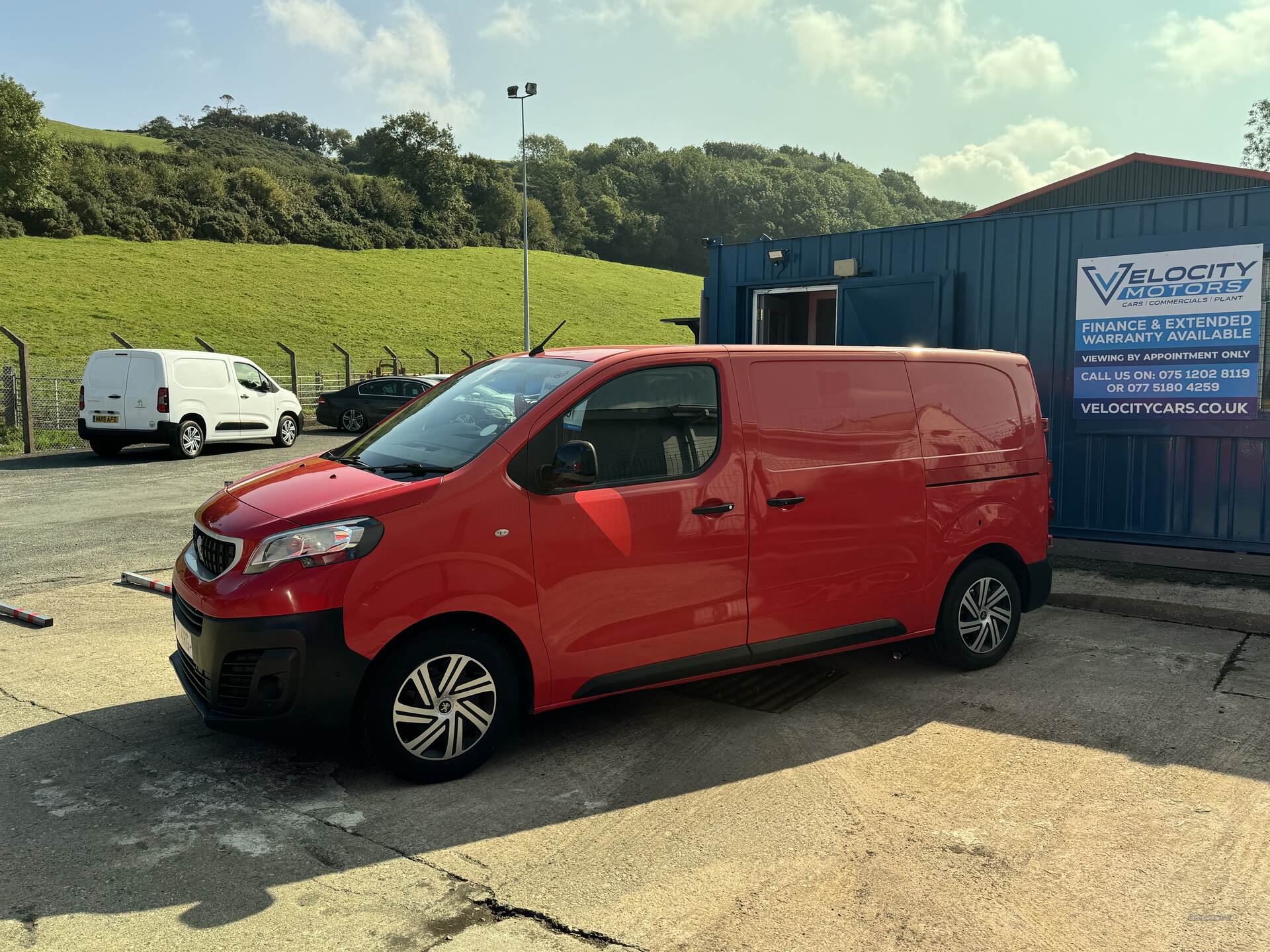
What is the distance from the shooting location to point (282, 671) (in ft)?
12.3

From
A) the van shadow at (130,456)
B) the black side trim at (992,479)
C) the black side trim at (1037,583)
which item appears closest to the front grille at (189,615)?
the black side trim at (992,479)

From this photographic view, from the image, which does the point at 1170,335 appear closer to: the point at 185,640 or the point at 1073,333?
the point at 1073,333

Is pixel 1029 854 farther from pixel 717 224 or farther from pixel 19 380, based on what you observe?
pixel 717 224

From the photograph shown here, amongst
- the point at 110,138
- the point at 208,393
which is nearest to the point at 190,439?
the point at 208,393

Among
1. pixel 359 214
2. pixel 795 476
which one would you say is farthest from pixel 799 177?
pixel 795 476

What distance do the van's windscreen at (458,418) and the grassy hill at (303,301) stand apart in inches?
1261

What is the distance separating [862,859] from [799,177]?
102m

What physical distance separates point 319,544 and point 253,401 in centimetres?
1609

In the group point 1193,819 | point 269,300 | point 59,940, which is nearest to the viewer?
point 59,940

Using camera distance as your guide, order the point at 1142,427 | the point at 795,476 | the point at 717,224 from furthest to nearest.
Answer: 1. the point at 717,224
2. the point at 1142,427
3. the point at 795,476

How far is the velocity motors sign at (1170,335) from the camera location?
26.2 ft

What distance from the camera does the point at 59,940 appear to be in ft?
9.50

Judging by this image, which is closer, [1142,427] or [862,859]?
[862,859]

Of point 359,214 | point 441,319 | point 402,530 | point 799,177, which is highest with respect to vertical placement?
point 799,177
